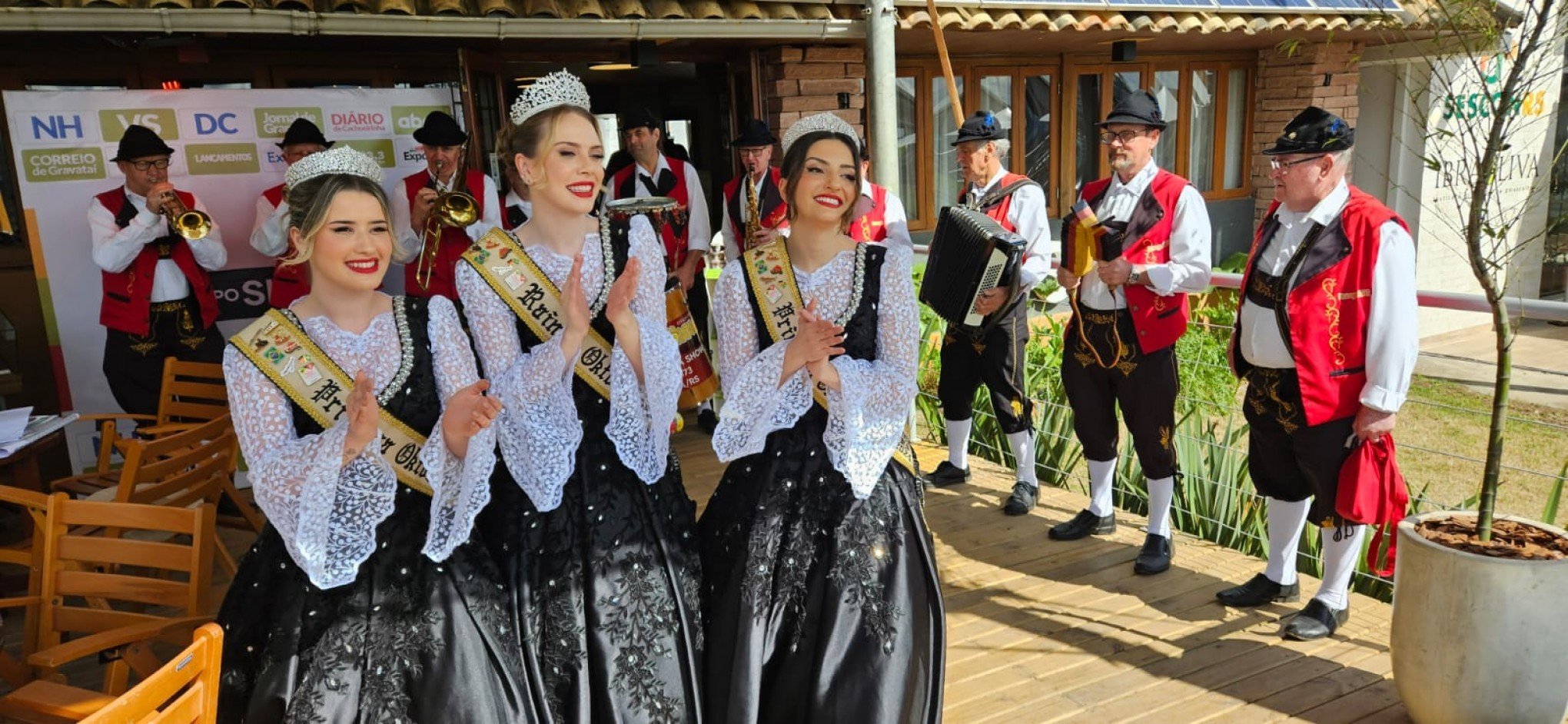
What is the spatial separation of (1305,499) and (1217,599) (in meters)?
0.47

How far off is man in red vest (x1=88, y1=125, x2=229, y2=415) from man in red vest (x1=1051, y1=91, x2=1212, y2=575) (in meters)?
3.96

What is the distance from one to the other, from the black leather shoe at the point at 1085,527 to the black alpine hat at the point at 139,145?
4.31 m

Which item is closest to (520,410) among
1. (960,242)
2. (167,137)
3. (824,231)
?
(824,231)

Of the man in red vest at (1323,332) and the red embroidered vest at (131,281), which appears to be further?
the red embroidered vest at (131,281)

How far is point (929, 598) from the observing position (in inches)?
104

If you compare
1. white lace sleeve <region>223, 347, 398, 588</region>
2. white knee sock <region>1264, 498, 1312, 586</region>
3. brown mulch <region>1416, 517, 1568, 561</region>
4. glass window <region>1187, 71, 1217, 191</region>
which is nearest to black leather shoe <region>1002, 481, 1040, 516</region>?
white knee sock <region>1264, 498, 1312, 586</region>

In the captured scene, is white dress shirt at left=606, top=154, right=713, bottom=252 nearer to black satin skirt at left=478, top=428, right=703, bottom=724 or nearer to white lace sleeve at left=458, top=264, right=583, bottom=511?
white lace sleeve at left=458, top=264, right=583, bottom=511

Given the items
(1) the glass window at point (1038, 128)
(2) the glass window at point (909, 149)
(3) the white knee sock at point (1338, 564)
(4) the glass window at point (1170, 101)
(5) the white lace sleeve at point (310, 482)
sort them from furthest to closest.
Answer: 1. (4) the glass window at point (1170, 101)
2. (1) the glass window at point (1038, 128)
3. (2) the glass window at point (909, 149)
4. (3) the white knee sock at point (1338, 564)
5. (5) the white lace sleeve at point (310, 482)

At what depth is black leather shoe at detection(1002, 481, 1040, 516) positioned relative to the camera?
4.69 meters

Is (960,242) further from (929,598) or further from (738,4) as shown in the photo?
(738,4)

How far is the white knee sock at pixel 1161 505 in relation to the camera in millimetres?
4117

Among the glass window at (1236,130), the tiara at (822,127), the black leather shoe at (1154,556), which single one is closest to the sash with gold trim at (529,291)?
the tiara at (822,127)

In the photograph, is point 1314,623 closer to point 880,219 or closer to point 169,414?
point 880,219

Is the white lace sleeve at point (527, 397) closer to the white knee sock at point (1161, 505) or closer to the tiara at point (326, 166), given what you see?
the tiara at point (326, 166)
